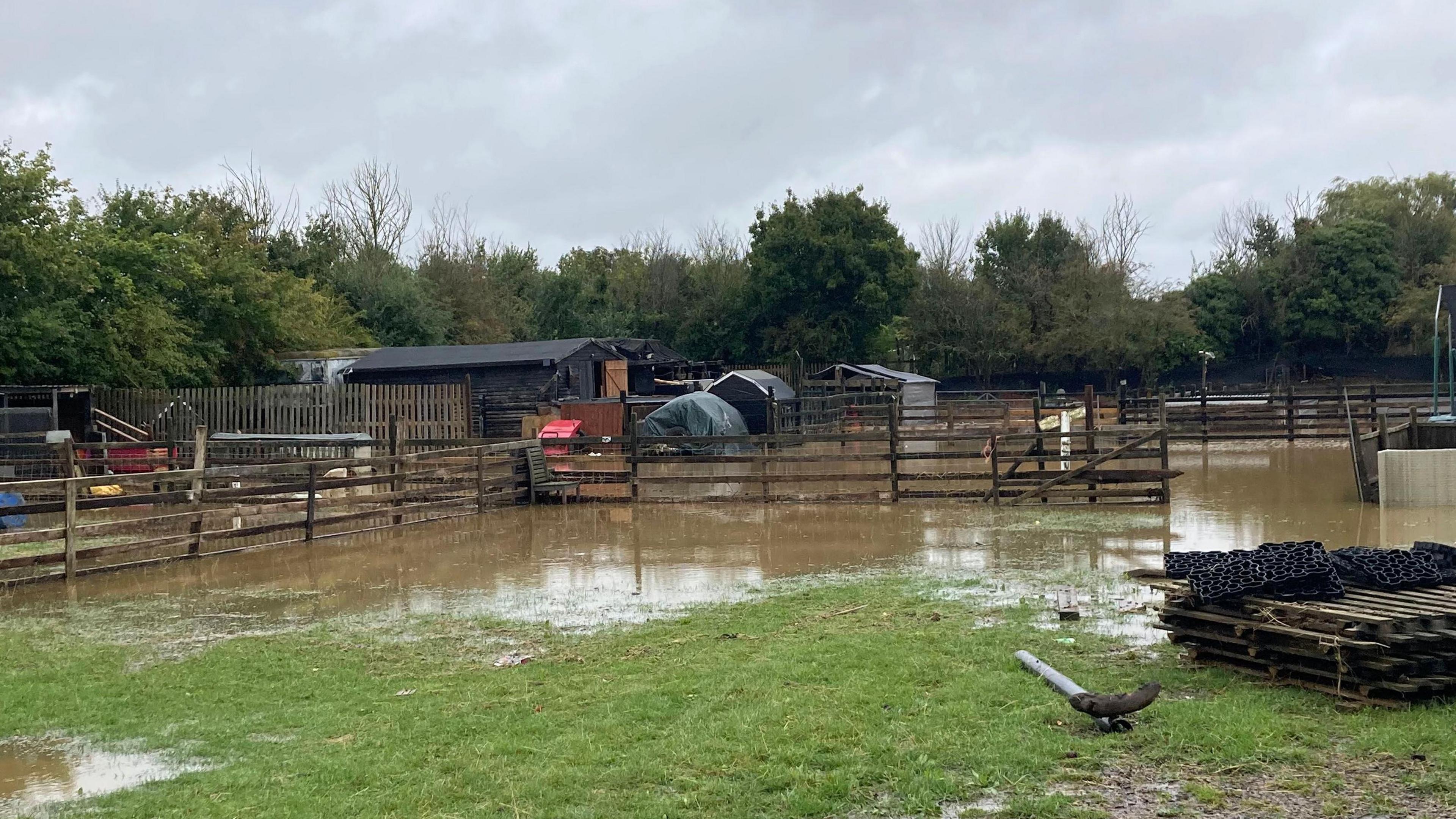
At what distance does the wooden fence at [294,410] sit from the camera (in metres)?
27.0

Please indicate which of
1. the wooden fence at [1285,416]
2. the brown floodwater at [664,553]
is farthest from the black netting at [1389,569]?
the wooden fence at [1285,416]

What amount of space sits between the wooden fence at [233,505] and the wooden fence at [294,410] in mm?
5089

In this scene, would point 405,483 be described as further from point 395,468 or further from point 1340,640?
point 1340,640

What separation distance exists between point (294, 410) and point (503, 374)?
948 cm

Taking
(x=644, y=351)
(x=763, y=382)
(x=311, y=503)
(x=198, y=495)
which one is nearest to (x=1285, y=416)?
(x=763, y=382)

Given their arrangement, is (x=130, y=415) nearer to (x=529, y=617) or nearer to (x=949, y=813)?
(x=529, y=617)

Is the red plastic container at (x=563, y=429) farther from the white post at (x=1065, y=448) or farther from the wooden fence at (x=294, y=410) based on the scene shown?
the white post at (x=1065, y=448)

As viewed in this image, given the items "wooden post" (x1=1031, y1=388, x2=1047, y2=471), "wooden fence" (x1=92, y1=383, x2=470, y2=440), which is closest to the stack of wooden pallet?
"wooden post" (x1=1031, y1=388, x2=1047, y2=471)

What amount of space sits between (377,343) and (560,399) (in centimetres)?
1427

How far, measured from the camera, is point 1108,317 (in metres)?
53.3

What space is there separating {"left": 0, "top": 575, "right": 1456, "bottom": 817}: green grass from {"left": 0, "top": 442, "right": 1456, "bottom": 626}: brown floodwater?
1.64 meters

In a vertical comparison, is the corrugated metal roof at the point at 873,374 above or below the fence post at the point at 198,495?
above

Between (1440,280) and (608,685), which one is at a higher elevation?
(1440,280)

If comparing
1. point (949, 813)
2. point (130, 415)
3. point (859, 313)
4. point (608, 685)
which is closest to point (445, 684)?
point (608, 685)
